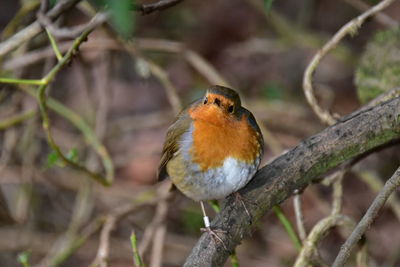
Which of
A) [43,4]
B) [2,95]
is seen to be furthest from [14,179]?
[43,4]

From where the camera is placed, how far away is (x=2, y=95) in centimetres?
416

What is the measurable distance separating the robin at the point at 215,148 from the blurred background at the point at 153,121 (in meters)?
0.68

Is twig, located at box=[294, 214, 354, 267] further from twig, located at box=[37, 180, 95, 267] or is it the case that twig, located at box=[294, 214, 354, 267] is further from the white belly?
twig, located at box=[37, 180, 95, 267]

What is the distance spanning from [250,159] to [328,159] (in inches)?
14.6

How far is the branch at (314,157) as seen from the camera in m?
2.46

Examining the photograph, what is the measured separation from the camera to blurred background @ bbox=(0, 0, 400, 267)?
4191 millimetres

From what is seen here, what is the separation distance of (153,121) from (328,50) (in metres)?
2.25

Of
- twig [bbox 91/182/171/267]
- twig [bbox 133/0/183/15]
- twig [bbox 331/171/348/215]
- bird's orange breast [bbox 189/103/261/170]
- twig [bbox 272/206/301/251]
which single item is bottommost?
twig [bbox 91/182/171/267]

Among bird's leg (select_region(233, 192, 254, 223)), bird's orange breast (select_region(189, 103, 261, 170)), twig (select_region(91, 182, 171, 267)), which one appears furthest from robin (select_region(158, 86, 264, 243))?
twig (select_region(91, 182, 171, 267))

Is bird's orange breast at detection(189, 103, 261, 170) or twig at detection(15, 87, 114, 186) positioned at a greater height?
bird's orange breast at detection(189, 103, 261, 170)

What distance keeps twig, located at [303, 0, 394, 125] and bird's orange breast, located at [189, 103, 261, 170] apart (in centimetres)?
33

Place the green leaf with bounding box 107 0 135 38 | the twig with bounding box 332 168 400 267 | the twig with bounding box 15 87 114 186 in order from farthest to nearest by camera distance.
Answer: the twig with bounding box 15 87 114 186 → the twig with bounding box 332 168 400 267 → the green leaf with bounding box 107 0 135 38

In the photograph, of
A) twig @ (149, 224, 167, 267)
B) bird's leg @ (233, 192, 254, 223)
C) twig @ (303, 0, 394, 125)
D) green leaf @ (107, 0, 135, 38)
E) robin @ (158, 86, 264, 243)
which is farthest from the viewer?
twig @ (149, 224, 167, 267)

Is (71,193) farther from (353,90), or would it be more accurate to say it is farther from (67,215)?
(353,90)
